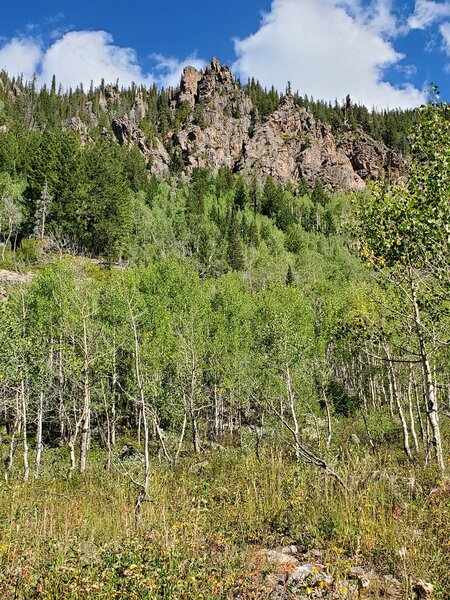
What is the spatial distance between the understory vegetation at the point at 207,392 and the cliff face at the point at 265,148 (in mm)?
62846

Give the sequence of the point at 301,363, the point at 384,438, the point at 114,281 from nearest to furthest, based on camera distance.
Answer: the point at 301,363 → the point at 384,438 → the point at 114,281

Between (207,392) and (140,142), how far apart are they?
135 m

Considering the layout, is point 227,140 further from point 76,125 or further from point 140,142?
point 76,125

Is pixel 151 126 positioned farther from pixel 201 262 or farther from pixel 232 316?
pixel 232 316

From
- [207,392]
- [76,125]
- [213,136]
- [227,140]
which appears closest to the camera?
[207,392]

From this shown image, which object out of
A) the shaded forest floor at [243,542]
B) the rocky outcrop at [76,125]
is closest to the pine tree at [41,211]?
the shaded forest floor at [243,542]

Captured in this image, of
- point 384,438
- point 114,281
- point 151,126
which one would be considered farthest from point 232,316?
point 151,126

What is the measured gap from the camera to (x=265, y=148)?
182m

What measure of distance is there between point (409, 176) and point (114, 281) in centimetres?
3662

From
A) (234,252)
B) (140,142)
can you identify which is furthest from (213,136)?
(234,252)

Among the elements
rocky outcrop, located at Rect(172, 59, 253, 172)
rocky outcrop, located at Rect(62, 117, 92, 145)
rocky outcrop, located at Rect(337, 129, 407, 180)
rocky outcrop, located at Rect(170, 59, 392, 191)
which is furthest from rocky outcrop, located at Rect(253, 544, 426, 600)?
rocky outcrop, located at Rect(337, 129, 407, 180)

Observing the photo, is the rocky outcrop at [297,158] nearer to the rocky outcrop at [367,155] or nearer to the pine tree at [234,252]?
the rocky outcrop at [367,155]

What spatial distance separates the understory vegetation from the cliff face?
6285 centimetres

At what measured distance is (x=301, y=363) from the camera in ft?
105
